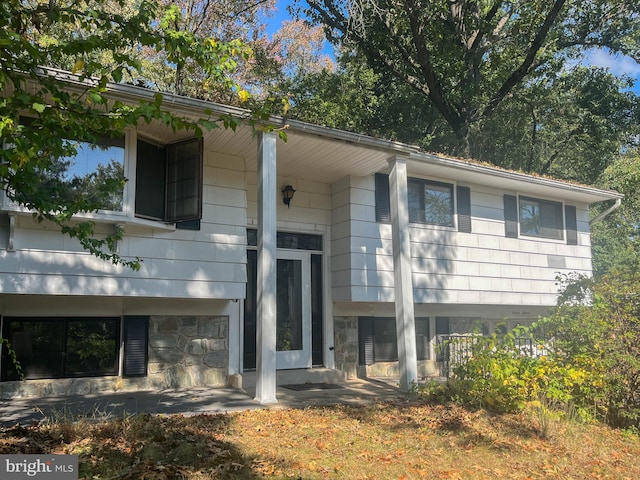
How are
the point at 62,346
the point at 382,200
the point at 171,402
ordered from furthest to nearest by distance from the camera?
1. the point at 382,200
2. the point at 62,346
3. the point at 171,402

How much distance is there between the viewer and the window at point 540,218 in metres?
11.1

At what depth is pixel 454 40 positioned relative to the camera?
1484cm

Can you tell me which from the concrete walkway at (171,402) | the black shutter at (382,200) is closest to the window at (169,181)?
the concrete walkway at (171,402)

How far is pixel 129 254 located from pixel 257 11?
12.4 m

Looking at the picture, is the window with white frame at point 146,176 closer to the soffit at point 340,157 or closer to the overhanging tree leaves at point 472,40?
the soffit at point 340,157

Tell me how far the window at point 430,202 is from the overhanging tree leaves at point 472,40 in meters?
5.81

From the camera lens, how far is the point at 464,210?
10.2 m

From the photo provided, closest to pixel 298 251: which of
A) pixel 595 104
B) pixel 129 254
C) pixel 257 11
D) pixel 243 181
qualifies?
pixel 243 181

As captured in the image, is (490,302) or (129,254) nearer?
(129,254)

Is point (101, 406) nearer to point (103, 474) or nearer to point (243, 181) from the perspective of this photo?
point (103, 474)

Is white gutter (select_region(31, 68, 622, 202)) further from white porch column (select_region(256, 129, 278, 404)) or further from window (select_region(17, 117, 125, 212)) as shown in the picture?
window (select_region(17, 117, 125, 212))

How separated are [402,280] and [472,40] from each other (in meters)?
10.6

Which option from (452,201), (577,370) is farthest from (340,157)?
(577,370)

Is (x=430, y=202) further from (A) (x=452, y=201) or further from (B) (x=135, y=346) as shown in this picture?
(B) (x=135, y=346)
